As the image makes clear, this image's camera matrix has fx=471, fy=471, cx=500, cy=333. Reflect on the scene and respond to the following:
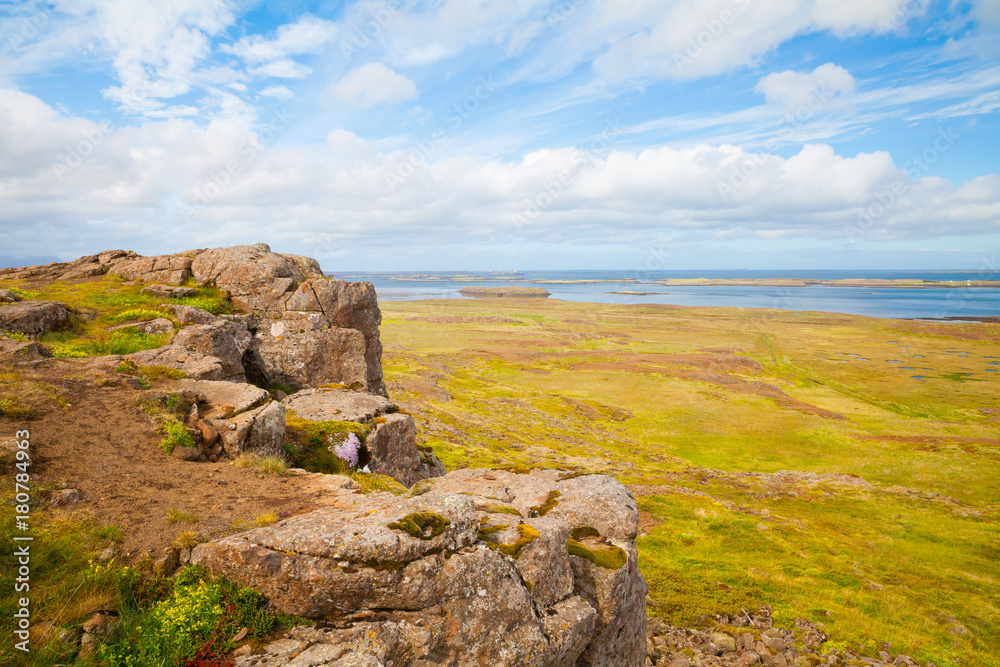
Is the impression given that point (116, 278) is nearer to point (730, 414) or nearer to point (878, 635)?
point (878, 635)

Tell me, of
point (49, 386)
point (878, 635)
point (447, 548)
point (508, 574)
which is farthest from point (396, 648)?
point (878, 635)

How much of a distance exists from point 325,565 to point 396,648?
6.37ft

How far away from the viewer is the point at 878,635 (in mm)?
20328

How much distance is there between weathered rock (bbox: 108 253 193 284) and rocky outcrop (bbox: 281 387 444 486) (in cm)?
1157

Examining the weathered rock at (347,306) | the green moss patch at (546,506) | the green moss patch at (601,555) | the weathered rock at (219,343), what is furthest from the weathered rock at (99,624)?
the weathered rock at (347,306)

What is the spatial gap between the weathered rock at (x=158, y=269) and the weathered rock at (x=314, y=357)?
280 inches

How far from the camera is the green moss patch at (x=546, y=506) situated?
14.2 m

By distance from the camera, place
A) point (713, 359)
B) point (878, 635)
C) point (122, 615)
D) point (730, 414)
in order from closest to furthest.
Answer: point (122, 615) → point (878, 635) → point (730, 414) → point (713, 359)

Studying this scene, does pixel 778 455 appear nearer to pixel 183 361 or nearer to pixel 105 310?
pixel 183 361

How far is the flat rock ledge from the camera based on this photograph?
334 inches

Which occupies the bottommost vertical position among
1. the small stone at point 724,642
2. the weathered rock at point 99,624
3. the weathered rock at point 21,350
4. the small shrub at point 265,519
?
the small stone at point 724,642

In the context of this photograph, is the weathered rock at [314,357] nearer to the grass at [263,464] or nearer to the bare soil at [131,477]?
the bare soil at [131,477]

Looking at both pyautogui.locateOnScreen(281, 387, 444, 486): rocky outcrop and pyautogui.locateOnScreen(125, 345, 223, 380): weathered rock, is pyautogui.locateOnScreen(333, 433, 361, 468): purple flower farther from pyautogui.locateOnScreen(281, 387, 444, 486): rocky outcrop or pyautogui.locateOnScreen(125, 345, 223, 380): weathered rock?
pyautogui.locateOnScreen(125, 345, 223, 380): weathered rock

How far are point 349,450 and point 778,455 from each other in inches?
1796
